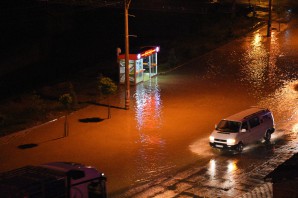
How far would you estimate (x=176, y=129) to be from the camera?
87.9 feet

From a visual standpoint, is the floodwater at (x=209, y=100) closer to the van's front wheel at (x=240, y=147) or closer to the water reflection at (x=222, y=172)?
the water reflection at (x=222, y=172)

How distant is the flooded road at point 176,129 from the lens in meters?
21.6

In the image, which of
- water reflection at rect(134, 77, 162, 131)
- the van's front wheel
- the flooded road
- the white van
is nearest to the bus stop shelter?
water reflection at rect(134, 77, 162, 131)

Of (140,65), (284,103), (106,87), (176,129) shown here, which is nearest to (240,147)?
(176,129)

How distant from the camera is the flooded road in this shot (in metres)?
21.6

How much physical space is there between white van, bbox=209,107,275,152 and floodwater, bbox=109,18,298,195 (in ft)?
1.58

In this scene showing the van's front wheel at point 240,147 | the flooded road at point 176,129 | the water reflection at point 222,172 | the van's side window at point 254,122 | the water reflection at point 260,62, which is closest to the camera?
the water reflection at point 222,172

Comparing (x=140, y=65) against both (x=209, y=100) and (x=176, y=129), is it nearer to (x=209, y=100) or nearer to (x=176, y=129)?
(x=209, y=100)

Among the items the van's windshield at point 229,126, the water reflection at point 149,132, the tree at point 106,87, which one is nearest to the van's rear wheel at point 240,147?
the van's windshield at point 229,126

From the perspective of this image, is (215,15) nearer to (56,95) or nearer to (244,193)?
(56,95)

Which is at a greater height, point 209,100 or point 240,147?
point 209,100

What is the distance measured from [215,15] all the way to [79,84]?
28.6 metres

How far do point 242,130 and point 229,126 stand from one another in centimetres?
65

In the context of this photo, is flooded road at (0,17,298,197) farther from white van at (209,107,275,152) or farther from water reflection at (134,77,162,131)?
→ white van at (209,107,275,152)
